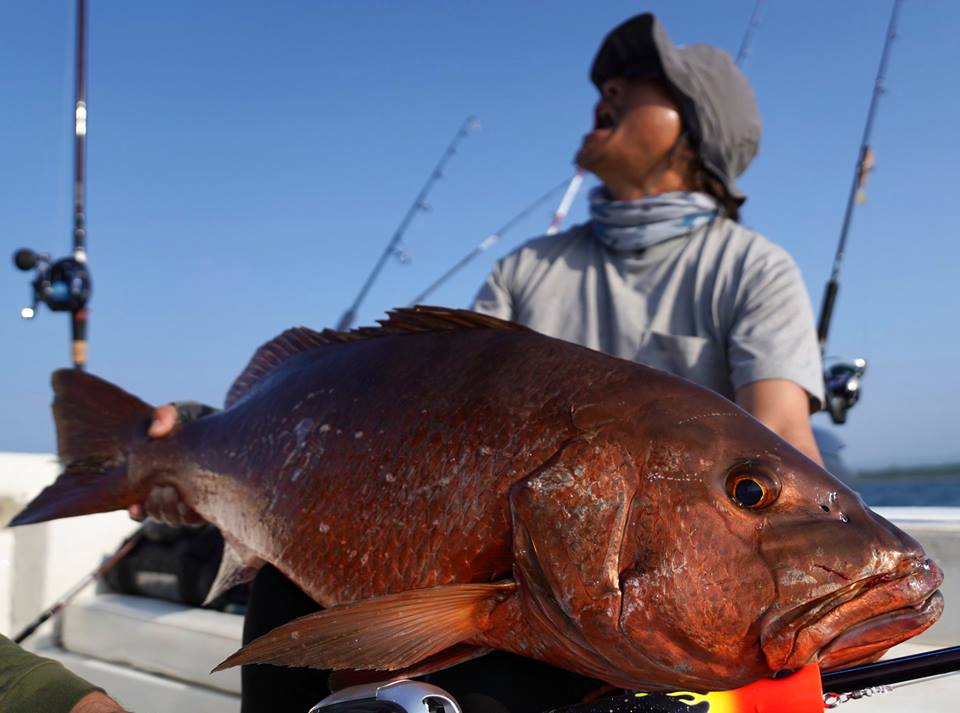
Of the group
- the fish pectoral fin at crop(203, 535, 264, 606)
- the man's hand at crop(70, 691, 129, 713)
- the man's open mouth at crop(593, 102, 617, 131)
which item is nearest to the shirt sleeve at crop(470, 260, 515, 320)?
the man's open mouth at crop(593, 102, 617, 131)

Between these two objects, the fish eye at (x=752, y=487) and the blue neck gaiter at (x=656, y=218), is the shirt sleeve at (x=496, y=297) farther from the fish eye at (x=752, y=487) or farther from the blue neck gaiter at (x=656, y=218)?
the fish eye at (x=752, y=487)

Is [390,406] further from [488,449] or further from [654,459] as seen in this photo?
[654,459]

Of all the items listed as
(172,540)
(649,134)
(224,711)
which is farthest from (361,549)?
(172,540)

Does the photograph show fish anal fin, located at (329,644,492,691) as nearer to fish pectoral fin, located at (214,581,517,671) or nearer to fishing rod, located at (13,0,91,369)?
fish pectoral fin, located at (214,581,517,671)

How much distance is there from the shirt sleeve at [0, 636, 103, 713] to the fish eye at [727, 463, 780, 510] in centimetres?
126

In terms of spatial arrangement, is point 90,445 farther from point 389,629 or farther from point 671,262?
point 671,262

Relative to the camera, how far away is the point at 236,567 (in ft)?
6.75

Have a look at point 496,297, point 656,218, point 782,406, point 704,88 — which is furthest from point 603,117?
point 782,406

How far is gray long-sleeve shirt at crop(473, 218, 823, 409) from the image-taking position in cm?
227

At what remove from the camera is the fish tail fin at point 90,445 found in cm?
212

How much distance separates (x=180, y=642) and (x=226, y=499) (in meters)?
1.52

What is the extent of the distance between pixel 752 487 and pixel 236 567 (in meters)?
1.45

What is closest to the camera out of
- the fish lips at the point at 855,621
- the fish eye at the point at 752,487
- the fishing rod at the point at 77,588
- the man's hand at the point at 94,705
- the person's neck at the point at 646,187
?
the fish lips at the point at 855,621

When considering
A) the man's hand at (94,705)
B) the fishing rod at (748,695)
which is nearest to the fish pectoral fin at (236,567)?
the man's hand at (94,705)
